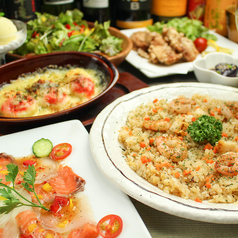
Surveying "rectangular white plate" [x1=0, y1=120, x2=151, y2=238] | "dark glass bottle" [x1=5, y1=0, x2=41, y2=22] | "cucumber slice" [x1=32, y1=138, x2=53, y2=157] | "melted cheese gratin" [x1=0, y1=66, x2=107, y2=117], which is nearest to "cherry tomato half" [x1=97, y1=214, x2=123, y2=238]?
"rectangular white plate" [x1=0, y1=120, x2=151, y2=238]

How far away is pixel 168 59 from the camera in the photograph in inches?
130

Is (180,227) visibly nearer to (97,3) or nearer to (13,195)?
(13,195)

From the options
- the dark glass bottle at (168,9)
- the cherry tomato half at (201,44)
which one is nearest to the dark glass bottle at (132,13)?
the dark glass bottle at (168,9)

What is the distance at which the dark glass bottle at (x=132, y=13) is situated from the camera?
454 cm

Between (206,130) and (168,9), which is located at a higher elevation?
(168,9)

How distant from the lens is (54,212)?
4.63ft

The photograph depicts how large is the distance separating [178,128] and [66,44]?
2.21 metres

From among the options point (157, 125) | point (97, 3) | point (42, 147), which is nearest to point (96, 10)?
point (97, 3)

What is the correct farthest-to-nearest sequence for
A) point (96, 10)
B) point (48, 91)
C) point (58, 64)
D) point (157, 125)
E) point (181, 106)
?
point (96, 10) < point (58, 64) < point (48, 91) < point (181, 106) < point (157, 125)

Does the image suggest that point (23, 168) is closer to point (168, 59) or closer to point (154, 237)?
point (154, 237)

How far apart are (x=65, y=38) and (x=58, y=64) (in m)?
0.84

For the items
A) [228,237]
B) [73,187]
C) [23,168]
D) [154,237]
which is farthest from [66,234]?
[228,237]

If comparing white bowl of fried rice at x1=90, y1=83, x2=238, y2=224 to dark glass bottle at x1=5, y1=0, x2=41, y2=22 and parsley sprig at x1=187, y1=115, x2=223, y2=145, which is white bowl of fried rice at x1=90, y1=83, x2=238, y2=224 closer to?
parsley sprig at x1=187, y1=115, x2=223, y2=145

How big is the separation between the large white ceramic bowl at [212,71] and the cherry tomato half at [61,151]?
5.69 ft
